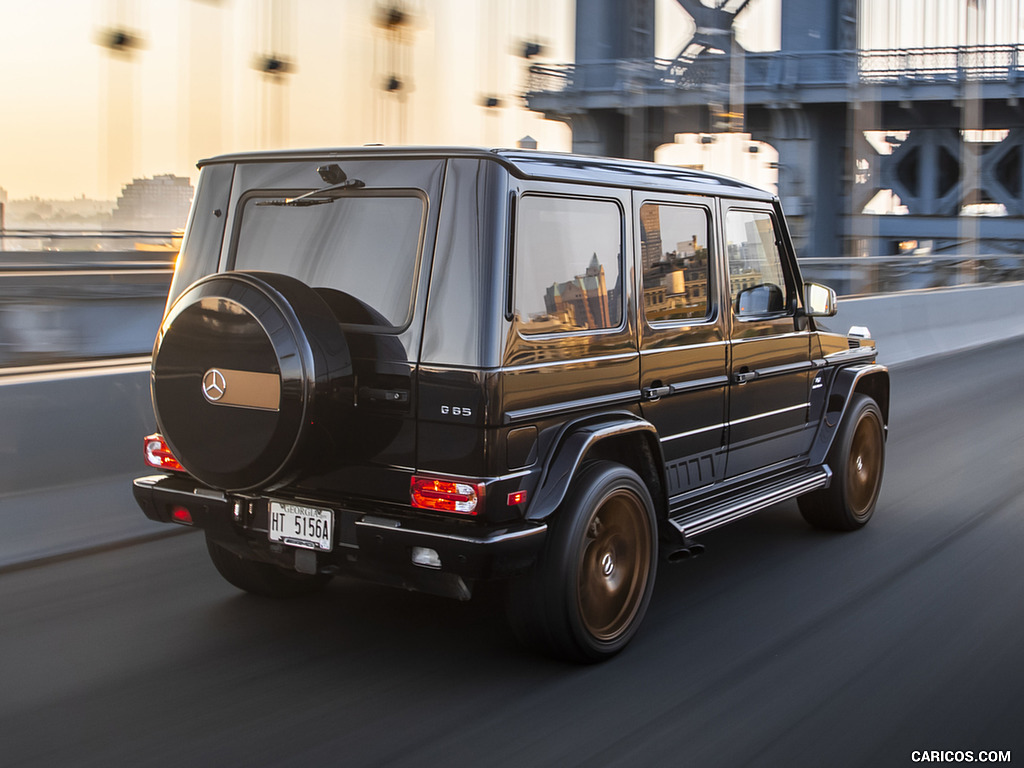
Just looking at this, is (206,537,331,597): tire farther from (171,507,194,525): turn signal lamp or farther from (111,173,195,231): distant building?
(111,173,195,231): distant building

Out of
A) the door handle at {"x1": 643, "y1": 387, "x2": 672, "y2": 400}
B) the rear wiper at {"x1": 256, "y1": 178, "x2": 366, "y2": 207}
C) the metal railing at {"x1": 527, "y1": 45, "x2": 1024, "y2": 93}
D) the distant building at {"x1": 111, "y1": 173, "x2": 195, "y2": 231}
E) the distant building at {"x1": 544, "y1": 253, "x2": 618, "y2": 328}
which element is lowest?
the door handle at {"x1": 643, "y1": 387, "x2": 672, "y2": 400}

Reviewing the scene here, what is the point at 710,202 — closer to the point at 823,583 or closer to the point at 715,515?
the point at 715,515

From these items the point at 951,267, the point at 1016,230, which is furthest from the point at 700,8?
the point at 951,267

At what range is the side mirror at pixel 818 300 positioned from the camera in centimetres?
589

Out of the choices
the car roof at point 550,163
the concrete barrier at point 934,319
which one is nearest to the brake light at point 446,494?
the car roof at point 550,163

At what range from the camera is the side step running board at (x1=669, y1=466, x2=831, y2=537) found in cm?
488

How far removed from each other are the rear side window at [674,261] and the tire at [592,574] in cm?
82

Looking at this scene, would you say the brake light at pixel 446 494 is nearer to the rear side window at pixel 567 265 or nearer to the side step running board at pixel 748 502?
the rear side window at pixel 567 265

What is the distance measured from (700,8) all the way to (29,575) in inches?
2587

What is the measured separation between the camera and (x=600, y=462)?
4.34 metres

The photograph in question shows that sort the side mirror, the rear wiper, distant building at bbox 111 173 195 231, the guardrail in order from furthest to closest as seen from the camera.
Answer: distant building at bbox 111 173 195 231 < the guardrail < the side mirror < the rear wiper

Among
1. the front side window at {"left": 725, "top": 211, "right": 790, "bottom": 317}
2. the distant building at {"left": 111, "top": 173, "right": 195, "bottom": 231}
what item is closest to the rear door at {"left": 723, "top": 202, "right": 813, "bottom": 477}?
the front side window at {"left": 725, "top": 211, "right": 790, "bottom": 317}

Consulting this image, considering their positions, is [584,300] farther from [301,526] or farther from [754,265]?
[754,265]

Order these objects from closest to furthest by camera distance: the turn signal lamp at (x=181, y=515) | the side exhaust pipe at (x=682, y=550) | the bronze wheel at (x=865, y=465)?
the turn signal lamp at (x=181, y=515) → the side exhaust pipe at (x=682, y=550) → the bronze wheel at (x=865, y=465)
